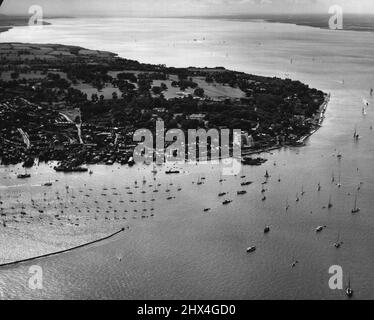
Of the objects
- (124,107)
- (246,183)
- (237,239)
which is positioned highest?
(124,107)

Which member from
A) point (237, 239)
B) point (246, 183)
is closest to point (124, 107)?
point (246, 183)

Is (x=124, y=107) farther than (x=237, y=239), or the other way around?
(x=124, y=107)

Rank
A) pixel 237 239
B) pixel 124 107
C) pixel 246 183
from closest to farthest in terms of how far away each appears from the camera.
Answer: pixel 237 239 < pixel 246 183 < pixel 124 107

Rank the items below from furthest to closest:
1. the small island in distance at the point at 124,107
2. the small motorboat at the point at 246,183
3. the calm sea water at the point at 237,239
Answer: the small island in distance at the point at 124,107
the small motorboat at the point at 246,183
the calm sea water at the point at 237,239

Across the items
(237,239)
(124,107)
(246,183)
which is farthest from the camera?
(124,107)

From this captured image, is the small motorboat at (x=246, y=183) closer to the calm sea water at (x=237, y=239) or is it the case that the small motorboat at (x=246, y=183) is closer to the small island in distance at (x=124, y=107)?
the calm sea water at (x=237, y=239)

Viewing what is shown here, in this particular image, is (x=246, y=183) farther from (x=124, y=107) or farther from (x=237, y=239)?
(x=124, y=107)

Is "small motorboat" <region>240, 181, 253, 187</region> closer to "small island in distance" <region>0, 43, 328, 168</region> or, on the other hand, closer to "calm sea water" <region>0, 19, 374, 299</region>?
"calm sea water" <region>0, 19, 374, 299</region>

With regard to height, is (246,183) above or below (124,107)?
below

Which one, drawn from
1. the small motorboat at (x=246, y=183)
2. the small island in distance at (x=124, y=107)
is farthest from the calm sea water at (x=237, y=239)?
the small island in distance at (x=124, y=107)
